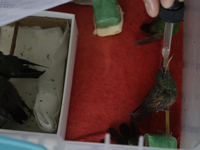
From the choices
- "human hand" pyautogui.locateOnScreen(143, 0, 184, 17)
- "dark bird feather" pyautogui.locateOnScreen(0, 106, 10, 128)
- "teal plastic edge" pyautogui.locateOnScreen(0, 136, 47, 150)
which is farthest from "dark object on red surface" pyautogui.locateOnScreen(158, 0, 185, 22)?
"dark bird feather" pyautogui.locateOnScreen(0, 106, 10, 128)

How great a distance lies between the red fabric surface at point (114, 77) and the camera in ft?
3.22

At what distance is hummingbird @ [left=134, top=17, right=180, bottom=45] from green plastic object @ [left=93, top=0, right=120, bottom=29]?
161 millimetres

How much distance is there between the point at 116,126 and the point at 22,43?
647mm

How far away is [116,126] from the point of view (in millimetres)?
983

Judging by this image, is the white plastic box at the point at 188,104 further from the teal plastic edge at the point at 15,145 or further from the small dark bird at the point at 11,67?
the small dark bird at the point at 11,67

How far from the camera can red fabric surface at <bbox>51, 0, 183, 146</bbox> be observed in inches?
38.6

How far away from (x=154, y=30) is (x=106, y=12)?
0.26m

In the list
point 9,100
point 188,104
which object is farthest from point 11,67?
point 188,104

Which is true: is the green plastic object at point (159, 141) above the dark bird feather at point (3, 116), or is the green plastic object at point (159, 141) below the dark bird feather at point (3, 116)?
below

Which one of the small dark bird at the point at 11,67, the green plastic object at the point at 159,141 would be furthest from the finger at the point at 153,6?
the small dark bird at the point at 11,67

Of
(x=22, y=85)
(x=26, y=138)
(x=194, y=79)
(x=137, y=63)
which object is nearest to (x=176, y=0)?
(x=194, y=79)

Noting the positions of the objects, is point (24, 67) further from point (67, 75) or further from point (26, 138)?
point (26, 138)

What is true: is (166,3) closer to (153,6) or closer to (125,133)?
(153,6)

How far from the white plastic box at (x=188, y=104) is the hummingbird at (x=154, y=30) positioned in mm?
87
